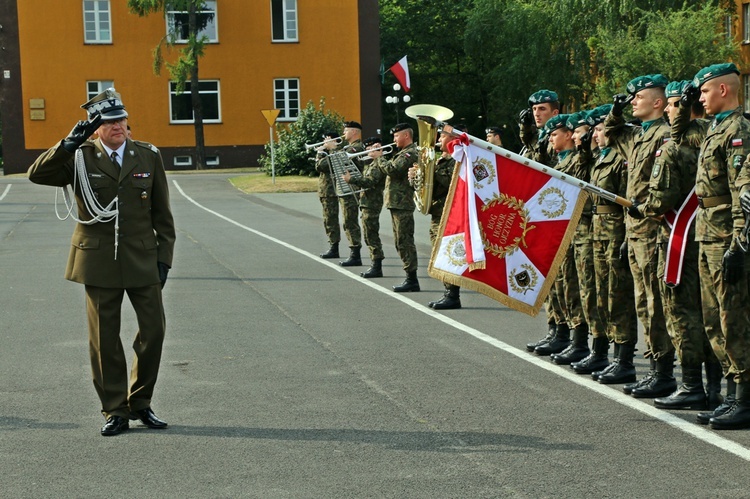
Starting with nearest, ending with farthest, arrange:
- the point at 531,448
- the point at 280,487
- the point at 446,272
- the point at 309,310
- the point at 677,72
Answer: the point at 280,487, the point at 531,448, the point at 446,272, the point at 309,310, the point at 677,72

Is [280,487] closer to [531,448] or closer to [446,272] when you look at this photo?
[531,448]

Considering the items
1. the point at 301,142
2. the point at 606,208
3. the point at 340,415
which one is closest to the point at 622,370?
the point at 606,208

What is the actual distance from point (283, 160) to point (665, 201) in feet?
120

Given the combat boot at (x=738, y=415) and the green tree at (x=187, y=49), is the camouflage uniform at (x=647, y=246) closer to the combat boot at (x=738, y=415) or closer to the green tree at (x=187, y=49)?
the combat boot at (x=738, y=415)

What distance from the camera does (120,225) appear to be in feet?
22.5

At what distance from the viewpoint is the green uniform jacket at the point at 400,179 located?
13438mm

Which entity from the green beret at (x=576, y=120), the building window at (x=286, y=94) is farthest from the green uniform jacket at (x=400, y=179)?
the building window at (x=286, y=94)

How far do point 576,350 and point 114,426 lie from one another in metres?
3.89

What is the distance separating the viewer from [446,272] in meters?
8.38

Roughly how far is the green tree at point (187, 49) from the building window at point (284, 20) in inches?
139

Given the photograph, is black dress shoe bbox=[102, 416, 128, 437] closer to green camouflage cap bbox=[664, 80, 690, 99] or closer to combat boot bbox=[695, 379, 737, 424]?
combat boot bbox=[695, 379, 737, 424]

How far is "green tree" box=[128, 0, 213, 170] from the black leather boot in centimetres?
4524

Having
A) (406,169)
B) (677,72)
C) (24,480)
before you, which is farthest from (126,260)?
(677,72)

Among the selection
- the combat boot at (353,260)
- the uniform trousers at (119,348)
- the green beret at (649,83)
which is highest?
the green beret at (649,83)
